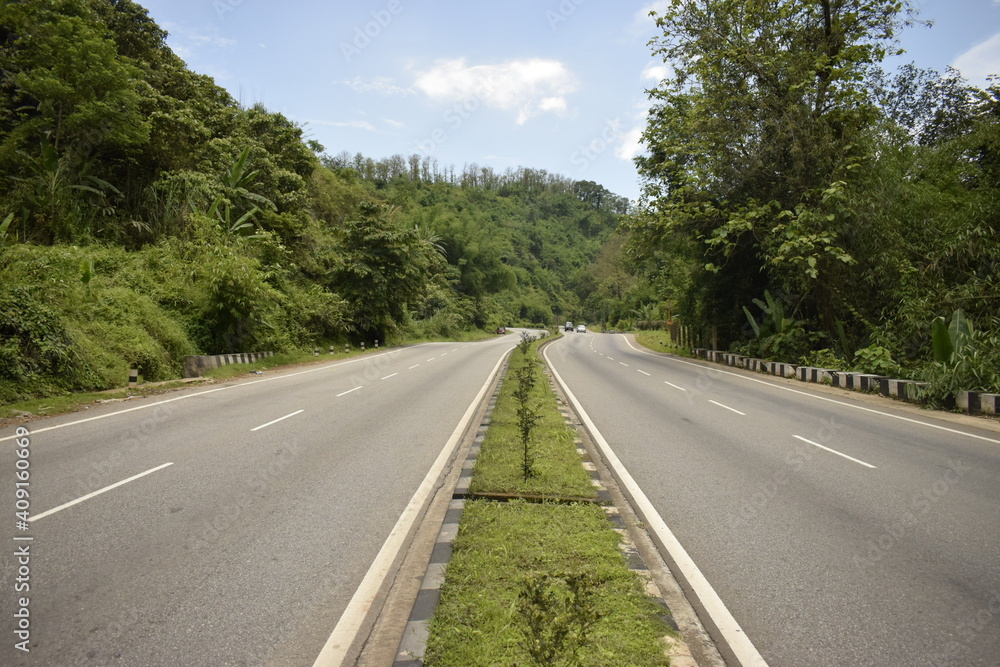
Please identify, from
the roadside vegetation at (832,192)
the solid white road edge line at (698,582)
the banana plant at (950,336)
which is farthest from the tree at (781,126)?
the solid white road edge line at (698,582)

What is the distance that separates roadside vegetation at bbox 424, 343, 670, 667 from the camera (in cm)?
296

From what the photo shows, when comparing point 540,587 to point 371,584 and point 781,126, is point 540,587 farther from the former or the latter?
point 781,126

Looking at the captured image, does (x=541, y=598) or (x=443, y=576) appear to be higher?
(x=541, y=598)

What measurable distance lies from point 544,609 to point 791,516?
3.64m

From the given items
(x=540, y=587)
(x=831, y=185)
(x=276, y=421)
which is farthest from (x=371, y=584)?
(x=831, y=185)

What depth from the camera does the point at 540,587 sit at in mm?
2885

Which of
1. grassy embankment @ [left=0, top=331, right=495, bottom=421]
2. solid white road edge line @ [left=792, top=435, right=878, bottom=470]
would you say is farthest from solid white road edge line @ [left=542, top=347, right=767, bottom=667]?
grassy embankment @ [left=0, top=331, right=495, bottom=421]

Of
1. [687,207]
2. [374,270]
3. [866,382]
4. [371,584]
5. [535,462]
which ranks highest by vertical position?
[687,207]

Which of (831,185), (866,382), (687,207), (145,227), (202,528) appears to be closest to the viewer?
(202,528)

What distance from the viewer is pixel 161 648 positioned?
3.14 m

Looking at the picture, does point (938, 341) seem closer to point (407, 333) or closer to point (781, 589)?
point (781, 589)

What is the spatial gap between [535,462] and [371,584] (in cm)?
323

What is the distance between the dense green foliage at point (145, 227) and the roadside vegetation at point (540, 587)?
11.1 meters

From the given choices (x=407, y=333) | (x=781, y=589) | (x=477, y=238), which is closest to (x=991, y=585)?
(x=781, y=589)
